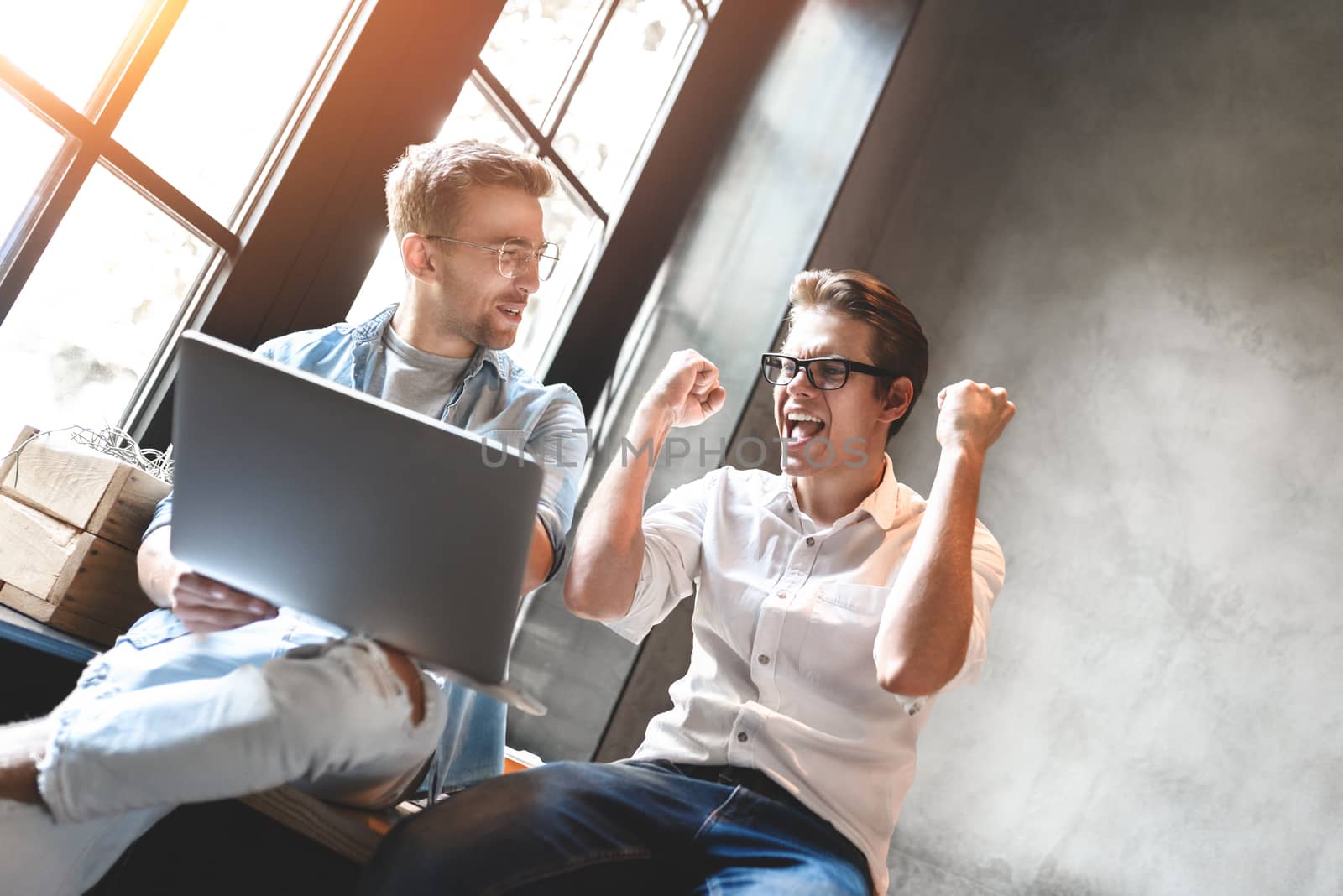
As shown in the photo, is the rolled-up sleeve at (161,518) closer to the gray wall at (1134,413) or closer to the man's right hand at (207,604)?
the man's right hand at (207,604)

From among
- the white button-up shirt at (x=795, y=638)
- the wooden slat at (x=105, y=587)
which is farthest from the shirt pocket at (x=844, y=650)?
the wooden slat at (x=105, y=587)

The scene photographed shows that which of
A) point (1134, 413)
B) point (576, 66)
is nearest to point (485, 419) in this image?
point (576, 66)

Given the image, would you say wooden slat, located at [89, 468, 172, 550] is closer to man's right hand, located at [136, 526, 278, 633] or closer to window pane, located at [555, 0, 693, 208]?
man's right hand, located at [136, 526, 278, 633]

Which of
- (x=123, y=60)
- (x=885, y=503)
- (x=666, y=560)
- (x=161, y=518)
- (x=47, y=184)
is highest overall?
(x=123, y=60)

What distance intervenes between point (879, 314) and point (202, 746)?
1.21 meters

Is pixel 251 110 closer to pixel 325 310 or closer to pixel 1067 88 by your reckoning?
pixel 325 310

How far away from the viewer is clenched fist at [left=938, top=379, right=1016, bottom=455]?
1539 mm

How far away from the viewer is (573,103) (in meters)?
2.51

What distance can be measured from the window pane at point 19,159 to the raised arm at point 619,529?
3.06ft

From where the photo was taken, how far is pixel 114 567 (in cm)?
144

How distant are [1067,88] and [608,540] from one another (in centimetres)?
244

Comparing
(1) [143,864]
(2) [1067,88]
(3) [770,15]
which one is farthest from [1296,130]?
(1) [143,864]

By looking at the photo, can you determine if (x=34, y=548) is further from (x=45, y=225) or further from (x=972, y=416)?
(x=972, y=416)

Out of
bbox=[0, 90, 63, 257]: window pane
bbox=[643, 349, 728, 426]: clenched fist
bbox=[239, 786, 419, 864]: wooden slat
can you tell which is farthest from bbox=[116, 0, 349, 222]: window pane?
bbox=[239, 786, 419, 864]: wooden slat
